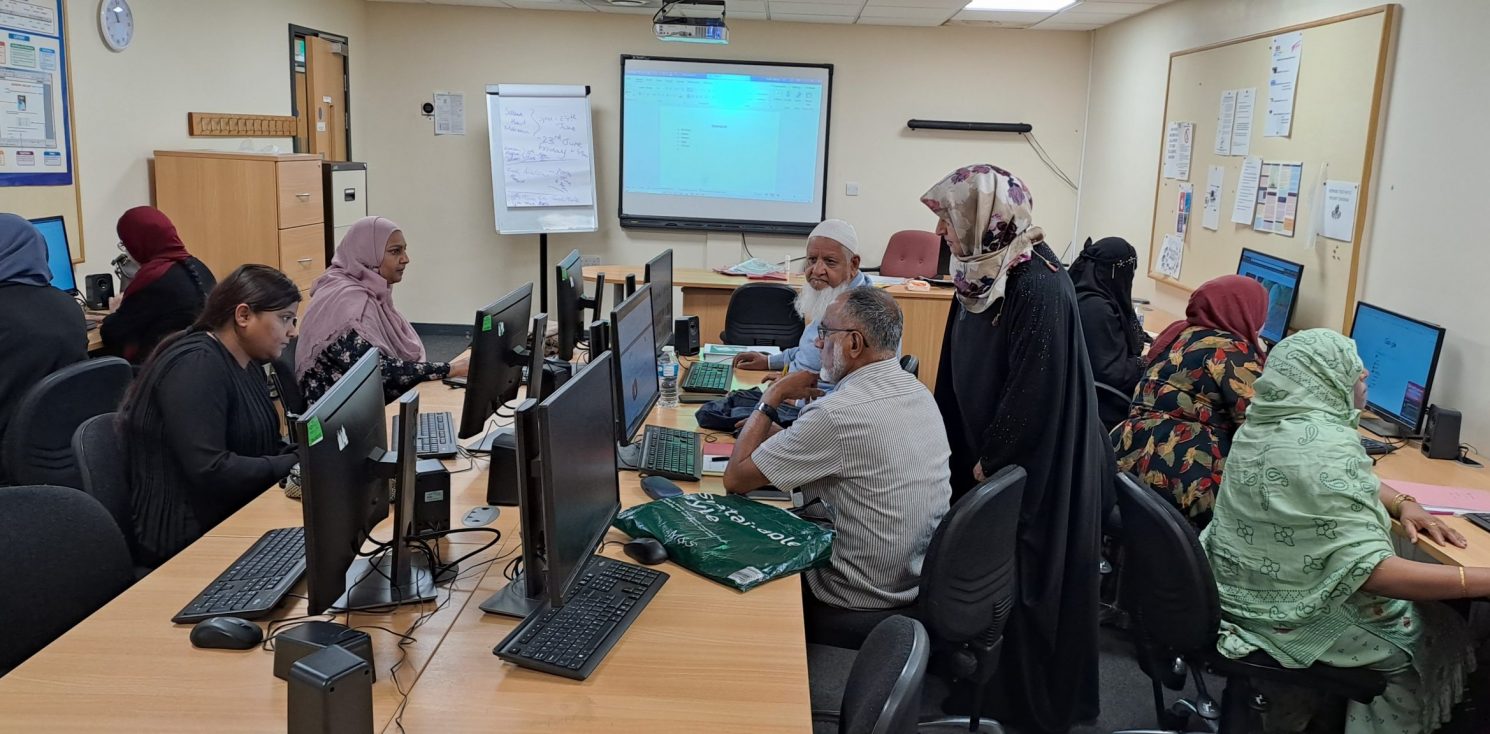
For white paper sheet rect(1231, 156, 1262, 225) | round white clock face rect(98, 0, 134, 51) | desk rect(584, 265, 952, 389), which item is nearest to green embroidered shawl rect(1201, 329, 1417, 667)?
white paper sheet rect(1231, 156, 1262, 225)

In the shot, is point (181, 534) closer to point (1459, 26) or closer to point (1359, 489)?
point (1359, 489)

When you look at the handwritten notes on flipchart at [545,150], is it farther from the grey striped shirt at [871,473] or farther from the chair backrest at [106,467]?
the grey striped shirt at [871,473]

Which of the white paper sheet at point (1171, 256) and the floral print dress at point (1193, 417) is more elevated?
the white paper sheet at point (1171, 256)

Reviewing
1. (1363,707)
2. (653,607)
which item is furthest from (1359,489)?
(653,607)

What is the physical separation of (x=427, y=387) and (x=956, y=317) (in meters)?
1.90

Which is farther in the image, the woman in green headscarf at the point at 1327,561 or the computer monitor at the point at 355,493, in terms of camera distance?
the woman in green headscarf at the point at 1327,561

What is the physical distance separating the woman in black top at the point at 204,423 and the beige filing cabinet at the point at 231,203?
2.83 metres

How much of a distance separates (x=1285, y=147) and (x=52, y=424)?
4779 mm

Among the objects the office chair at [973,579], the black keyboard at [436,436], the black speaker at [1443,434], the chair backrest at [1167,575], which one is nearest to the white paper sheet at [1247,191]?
the black speaker at [1443,434]

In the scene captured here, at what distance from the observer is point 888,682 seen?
1406mm

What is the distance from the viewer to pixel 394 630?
1827 millimetres

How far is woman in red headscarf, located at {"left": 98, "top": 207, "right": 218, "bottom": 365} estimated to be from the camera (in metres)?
4.11

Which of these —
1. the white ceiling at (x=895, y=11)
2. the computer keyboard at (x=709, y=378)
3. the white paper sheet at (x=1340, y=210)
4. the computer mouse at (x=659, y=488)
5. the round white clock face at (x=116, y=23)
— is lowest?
the computer mouse at (x=659, y=488)

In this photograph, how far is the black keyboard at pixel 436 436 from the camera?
9.36 ft
